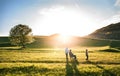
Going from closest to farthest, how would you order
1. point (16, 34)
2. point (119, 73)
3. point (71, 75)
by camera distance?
point (71, 75) < point (119, 73) < point (16, 34)

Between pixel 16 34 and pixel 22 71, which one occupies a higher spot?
pixel 16 34

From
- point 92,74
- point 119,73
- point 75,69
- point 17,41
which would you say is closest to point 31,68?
point 75,69

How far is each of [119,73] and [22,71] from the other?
14208 millimetres

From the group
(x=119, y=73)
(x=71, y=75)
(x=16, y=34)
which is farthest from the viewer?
(x=16, y=34)

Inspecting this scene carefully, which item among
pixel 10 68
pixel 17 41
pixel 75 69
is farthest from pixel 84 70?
pixel 17 41

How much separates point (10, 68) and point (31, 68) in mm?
3182

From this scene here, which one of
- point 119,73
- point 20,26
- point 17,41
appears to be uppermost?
point 20,26

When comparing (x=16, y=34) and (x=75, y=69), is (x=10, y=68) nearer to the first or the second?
(x=75, y=69)

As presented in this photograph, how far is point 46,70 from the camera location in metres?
30.9

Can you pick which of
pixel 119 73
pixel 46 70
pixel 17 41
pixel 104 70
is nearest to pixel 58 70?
pixel 46 70

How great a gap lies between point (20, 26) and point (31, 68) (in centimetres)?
7741

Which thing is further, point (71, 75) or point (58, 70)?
point (58, 70)

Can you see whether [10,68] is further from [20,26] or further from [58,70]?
[20,26]

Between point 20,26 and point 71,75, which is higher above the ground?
point 20,26
